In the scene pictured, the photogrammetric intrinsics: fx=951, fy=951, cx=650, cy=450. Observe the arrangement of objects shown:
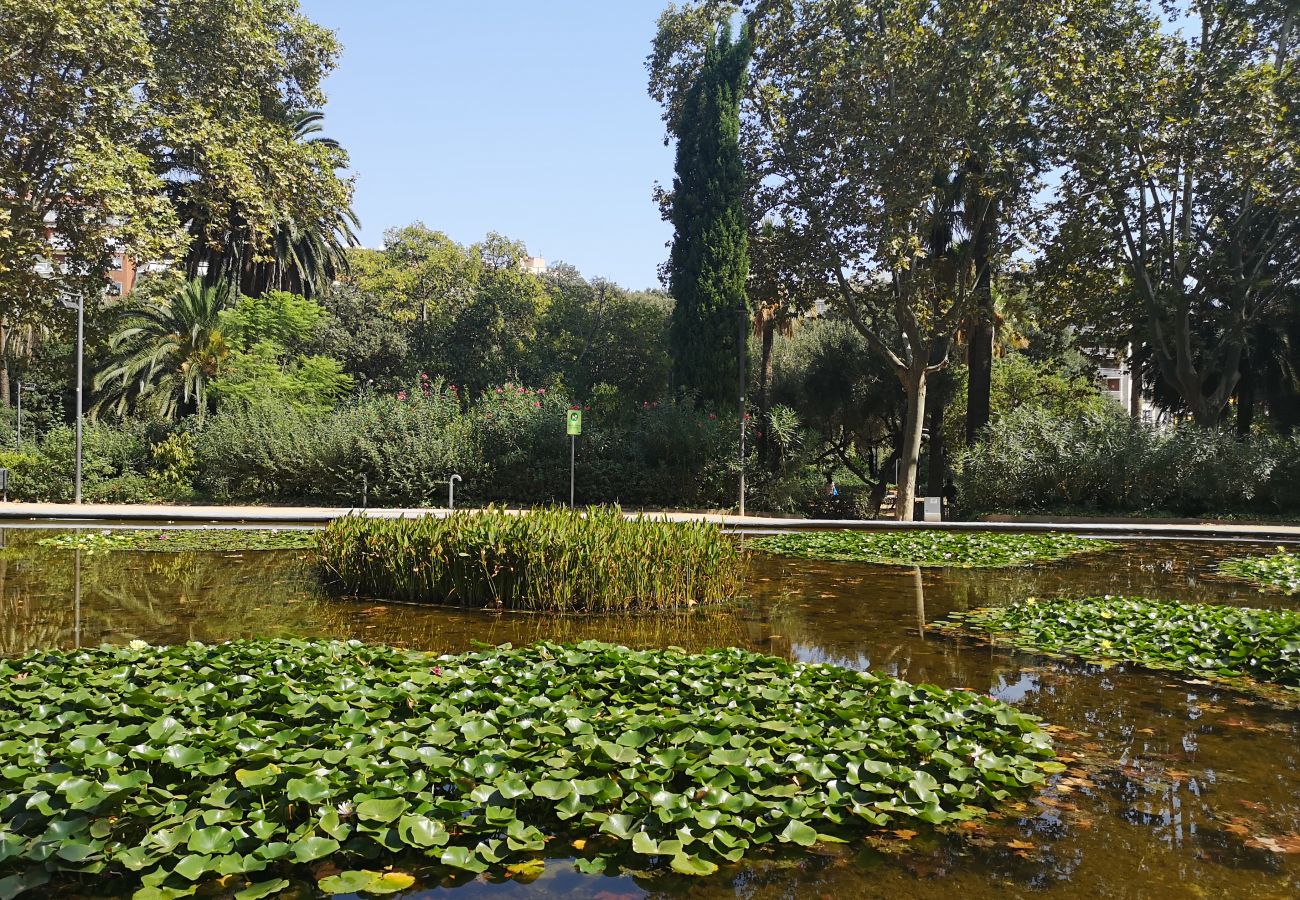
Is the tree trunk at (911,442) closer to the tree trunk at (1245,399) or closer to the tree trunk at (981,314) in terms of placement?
the tree trunk at (981,314)

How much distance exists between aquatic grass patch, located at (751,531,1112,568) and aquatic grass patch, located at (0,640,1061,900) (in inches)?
339

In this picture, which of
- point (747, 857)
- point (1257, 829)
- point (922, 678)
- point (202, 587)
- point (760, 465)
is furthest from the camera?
point (760, 465)

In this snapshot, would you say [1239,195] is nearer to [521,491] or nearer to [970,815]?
[521,491]

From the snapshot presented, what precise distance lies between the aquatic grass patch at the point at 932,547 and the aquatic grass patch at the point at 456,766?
28.2ft

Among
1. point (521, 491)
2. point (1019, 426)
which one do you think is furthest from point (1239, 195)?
point (521, 491)

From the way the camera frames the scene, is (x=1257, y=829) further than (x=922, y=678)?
No

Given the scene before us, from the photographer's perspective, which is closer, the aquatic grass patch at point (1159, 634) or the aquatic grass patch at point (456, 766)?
the aquatic grass patch at point (456, 766)

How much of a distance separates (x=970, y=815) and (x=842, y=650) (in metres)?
3.37

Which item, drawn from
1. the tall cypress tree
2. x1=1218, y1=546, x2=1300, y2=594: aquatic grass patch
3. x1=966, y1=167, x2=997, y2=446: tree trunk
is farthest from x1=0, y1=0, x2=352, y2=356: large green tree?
x1=1218, y1=546, x2=1300, y2=594: aquatic grass patch

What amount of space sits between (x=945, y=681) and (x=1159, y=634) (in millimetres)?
2532

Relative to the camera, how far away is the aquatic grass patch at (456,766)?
3.55 m

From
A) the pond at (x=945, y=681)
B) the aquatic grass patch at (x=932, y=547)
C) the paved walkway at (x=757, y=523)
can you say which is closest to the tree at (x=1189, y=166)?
the paved walkway at (x=757, y=523)

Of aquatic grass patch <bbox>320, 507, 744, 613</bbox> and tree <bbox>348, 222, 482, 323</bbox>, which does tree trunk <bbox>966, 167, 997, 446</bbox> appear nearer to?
aquatic grass patch <bbox>320, 507, 744, 613</bbox>

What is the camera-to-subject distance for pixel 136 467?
88.6ft
